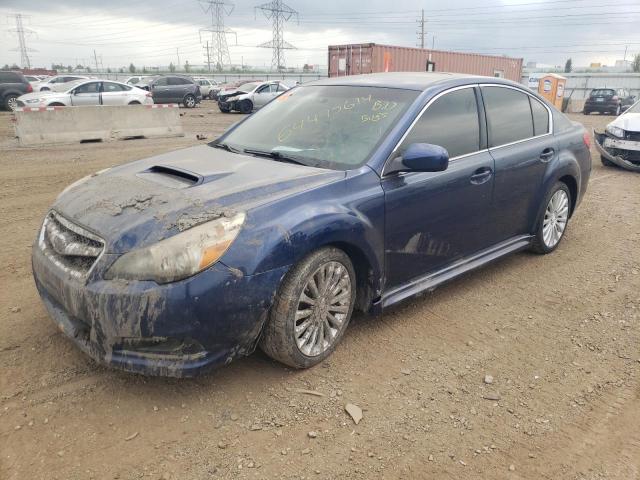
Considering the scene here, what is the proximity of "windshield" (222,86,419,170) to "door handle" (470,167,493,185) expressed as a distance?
762 mm

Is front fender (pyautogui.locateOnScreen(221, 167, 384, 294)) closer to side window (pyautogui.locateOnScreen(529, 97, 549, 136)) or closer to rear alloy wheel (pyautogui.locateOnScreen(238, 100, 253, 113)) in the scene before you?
side window (pyautogui.locateOnScreen(529, 97, 549, 136))

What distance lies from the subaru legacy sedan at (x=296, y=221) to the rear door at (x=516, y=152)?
0.05ft

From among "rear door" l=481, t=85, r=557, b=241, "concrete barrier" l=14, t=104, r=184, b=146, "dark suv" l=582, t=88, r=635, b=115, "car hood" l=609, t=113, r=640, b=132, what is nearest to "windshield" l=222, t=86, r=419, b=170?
"rear door" l=481, t=85, r=557, b=241

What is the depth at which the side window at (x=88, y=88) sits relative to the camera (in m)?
17.5

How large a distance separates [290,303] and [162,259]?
73cm

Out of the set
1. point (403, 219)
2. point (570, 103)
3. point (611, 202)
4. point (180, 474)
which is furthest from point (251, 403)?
point (570, 103)

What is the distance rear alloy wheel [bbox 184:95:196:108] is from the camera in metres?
26.5

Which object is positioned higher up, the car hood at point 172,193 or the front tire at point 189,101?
the car hood at point 172,193

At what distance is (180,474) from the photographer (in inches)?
93.6

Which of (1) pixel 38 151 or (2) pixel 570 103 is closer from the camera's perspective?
(1) pixel 38 151

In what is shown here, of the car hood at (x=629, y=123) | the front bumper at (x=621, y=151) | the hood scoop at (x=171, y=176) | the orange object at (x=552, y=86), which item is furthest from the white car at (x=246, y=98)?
the hood scoop at (x=171, y=176)

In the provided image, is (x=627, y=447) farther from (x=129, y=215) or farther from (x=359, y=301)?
(x=129, y=215)

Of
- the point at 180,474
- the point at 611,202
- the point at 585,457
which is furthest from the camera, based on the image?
the point at 611,202

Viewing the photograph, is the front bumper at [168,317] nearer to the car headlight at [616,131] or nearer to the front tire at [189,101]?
the car headlight at [616,131]
